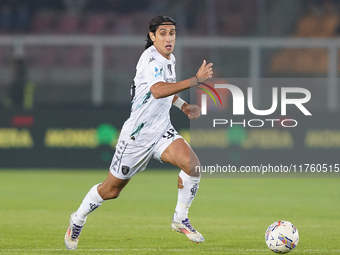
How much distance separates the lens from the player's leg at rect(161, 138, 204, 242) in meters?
6.32

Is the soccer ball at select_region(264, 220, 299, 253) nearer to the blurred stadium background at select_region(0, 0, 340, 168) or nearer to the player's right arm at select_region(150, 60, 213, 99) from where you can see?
the player's right arm at select_region(150, 60, 213, 99)

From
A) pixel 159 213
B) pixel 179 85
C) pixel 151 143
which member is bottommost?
pixel 159 213

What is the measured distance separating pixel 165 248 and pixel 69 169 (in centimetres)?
843

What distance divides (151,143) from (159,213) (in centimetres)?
301

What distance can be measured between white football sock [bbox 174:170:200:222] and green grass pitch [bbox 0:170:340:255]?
32 centimetres

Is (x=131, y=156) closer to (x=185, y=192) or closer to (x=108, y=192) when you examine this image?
(x=108, y=192)

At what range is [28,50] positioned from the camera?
1532 cm

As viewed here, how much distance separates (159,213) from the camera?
922 centimetres

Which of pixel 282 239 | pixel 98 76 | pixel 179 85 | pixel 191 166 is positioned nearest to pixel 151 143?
pixel 191 166

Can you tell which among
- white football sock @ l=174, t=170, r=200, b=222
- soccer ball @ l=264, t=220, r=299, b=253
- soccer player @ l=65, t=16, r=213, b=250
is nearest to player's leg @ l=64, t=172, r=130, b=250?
soccer player @ l=65, t=16, r=213, b=250

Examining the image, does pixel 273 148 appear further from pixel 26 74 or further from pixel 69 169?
pixel 26 74

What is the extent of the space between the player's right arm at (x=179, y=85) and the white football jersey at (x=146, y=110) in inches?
10.2

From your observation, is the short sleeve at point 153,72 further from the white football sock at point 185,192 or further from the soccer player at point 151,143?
the white football sock at point 185,192

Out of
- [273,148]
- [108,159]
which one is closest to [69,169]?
[108,159]
